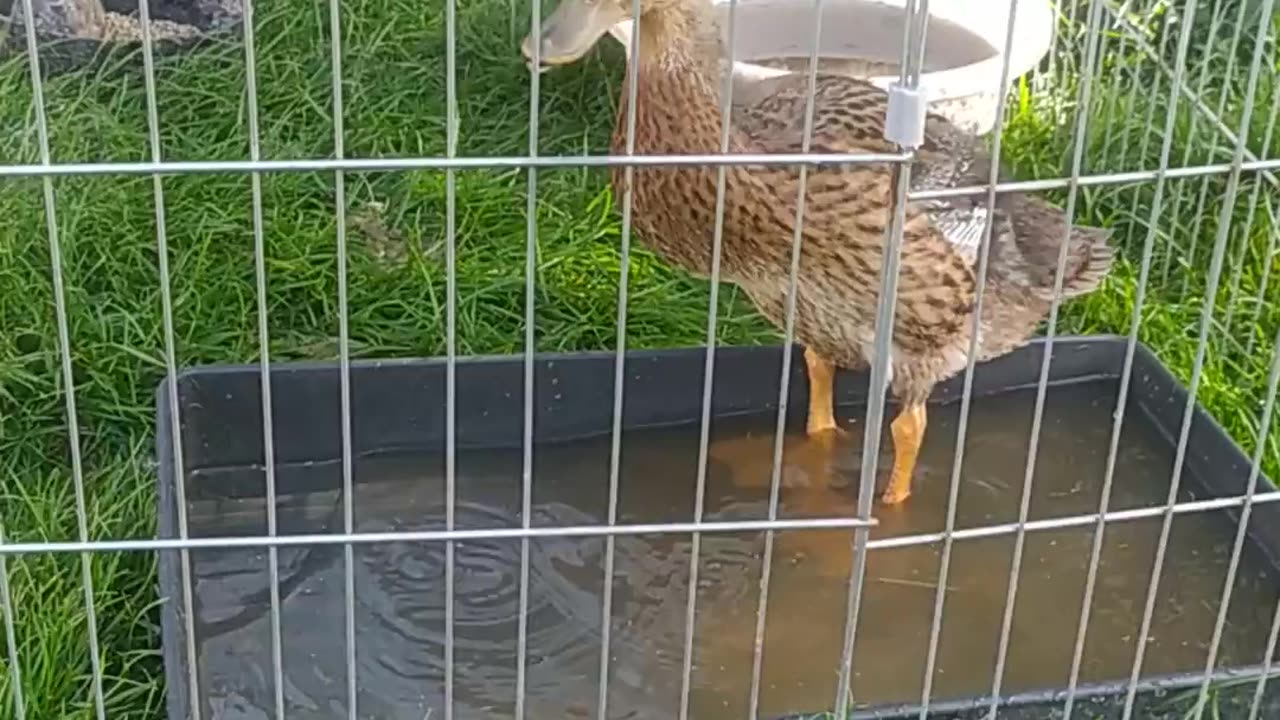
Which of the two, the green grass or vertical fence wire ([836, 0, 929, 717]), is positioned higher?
vertical fence wire ([836, 0, 929, 717])

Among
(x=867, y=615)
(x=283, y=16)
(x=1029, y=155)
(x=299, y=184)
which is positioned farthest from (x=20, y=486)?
(x=1029, y=155)

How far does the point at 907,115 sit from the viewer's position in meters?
1.52

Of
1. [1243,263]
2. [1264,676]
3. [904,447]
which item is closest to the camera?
[1264,676]

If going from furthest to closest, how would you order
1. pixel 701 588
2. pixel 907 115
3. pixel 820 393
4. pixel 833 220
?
pixel 820 393, pixel 701 588, pixel 833 220, pixel 907 115

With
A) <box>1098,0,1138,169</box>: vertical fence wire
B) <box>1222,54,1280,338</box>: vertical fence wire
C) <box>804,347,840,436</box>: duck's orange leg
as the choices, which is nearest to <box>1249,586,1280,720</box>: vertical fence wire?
<box>1222,54,1280,338</box>: vertical fence wire

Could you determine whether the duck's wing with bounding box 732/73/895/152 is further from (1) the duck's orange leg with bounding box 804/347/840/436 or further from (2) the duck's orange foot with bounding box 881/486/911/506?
(2) the duck's orange foot with bounding box 881/486/911/506

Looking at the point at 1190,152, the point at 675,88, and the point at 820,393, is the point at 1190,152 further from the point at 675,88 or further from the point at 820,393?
the point at 675,88

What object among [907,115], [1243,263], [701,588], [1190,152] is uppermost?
[907,115]

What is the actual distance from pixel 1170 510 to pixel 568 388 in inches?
39.8

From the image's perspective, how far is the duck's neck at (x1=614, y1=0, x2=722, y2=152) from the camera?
92.0 inches

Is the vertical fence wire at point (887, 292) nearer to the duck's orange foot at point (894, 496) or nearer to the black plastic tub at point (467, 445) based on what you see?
the black plastic tub at point (467, 445)

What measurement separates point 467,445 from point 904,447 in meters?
0.59

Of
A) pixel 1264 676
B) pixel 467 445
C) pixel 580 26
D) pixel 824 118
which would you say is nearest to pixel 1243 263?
pixel 824 118

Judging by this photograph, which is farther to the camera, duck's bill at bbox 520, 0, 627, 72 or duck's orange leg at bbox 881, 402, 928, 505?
duck's orange leg at bbox 881, 402, 928, 505
